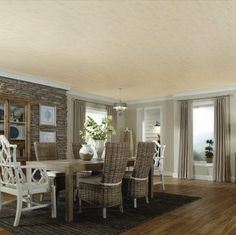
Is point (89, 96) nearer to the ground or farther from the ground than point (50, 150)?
farther from the ground

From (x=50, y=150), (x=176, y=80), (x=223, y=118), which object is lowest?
(x=50, y=150)

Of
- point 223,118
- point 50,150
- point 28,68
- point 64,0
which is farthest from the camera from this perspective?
point 223,118

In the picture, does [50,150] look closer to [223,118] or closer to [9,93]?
[9,93]

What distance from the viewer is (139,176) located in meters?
4.31

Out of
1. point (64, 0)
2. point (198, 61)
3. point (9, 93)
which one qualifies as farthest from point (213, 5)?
point (9, 93)

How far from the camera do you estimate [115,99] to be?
941 centimetres

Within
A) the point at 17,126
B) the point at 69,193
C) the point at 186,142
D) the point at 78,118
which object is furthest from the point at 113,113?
the point at 69,193

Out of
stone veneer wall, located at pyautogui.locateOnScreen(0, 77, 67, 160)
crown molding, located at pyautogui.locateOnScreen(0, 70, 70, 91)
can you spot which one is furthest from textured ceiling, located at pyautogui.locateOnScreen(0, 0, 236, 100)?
stone veneer wall, located at pyautogui.locateOnScreen(0, 77, 67, 160)

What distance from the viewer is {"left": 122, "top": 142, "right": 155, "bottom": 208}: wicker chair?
167 inches

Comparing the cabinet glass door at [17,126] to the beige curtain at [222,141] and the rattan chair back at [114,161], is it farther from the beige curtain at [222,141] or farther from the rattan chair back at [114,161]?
the beige curtain at [222,141]

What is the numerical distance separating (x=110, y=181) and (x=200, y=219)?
1.37 m

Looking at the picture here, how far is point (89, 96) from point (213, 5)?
19.3 feet

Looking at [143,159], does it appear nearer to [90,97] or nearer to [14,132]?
[14,132]

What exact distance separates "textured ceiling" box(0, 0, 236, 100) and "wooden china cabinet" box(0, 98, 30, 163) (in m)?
0.75
